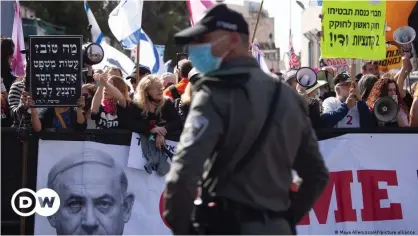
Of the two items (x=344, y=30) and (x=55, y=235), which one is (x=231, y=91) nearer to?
(x=55, y=235)

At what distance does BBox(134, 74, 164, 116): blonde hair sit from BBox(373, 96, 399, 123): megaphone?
7.47 ft

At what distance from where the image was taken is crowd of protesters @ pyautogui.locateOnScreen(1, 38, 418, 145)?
8891 mm

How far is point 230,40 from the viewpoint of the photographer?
4.41 metres

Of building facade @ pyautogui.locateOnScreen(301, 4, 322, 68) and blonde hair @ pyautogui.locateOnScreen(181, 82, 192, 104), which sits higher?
building facade @ pyautogui.locateOnScreen(301, 4, 322, 68)

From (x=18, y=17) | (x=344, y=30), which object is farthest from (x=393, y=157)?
(x=18, y=17)

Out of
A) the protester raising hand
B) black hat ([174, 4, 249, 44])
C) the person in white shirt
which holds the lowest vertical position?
the protester raising hand

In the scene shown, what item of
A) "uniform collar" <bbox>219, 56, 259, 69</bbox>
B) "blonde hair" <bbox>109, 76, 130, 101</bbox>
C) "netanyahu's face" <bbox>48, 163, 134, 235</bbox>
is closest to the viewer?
"uniform collar" <bbox>219, 56, 259, 69</bbox>

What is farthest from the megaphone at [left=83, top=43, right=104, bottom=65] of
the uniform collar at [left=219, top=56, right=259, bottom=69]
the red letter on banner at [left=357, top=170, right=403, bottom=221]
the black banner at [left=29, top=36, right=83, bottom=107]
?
the uniform collar at [left=219, top=56, right=259, bottom=69]

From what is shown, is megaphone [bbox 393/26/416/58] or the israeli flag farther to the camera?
the israeli flag

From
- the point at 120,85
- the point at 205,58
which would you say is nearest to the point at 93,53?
the point at 120,85

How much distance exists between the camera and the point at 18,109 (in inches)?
348

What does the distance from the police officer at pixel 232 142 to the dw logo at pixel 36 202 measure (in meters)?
4.60

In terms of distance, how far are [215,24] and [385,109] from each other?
18.4 ft

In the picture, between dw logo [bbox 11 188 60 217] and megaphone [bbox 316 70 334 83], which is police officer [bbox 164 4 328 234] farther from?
megaphone [bbox 316 70 334 83]
